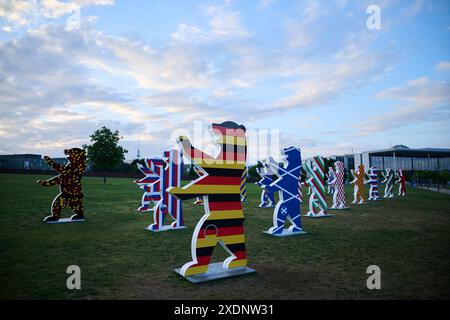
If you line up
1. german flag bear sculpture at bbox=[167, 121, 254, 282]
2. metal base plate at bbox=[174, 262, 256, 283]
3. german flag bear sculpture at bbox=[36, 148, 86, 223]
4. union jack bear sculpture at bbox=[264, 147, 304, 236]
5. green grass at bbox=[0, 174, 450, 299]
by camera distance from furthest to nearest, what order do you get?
german flag bear sculpture at bbox=[36, 148, 86, 223]
union jack bear sculpture at bbox=[264, 147, 304, 236]
german flag bear sculpture at bbox=[167, 121, 254, 282]
metal base plate at bbox=[174, 262, 256, 283]
green grass at bbox=[0, 174, 450, 299]

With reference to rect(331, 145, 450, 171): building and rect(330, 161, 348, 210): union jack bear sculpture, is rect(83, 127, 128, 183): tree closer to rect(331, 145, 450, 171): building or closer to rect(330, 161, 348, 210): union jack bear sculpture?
rect(330, 161, 348, 210): union jack bear sculpture

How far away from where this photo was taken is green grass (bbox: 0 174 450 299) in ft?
14.6

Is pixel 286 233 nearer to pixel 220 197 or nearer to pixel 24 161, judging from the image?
pixel 220 197

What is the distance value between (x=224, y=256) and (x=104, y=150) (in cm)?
4078

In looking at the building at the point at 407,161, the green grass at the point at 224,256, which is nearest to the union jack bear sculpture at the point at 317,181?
the green grass at the point at 224,256

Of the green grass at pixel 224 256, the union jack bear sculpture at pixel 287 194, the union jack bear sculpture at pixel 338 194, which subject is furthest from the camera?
the union jack bear sculpture at pixel 338 194

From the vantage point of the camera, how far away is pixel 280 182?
8.91m

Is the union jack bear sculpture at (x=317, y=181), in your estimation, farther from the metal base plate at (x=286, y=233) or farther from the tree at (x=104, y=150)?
the tree at (x=104, y=150)

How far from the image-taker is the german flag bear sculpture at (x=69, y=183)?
420 inches

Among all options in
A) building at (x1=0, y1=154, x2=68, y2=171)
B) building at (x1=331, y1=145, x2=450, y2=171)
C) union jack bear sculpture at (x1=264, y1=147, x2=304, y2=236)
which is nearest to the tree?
union jack bear sculpture at (x1=264, y1=147, x2=304, y2=236)

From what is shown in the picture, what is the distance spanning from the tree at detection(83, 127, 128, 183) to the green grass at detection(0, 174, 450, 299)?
1346 inches

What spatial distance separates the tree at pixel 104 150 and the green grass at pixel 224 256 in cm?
3418
